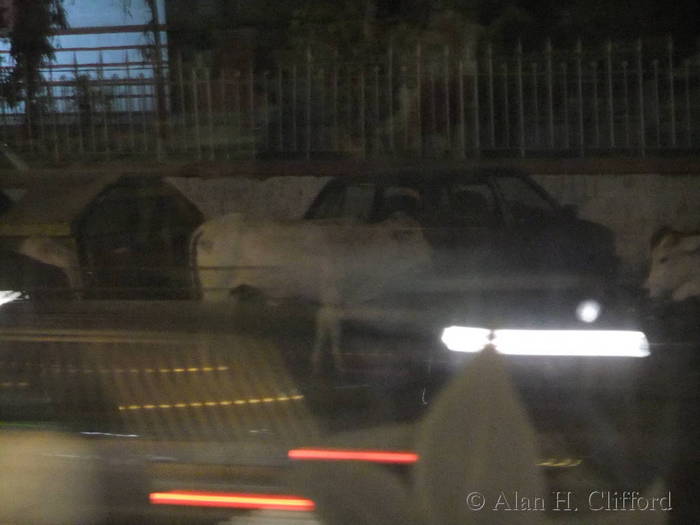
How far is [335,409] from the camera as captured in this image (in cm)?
275

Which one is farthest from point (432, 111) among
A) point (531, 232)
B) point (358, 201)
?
point (531, 232)

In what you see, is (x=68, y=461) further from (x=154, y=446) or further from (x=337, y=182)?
(x=337, y=182)

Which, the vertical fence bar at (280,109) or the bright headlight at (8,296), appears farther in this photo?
the vertical fence bar at (280,109)

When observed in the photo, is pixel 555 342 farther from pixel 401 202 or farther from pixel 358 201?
pixel 358 201

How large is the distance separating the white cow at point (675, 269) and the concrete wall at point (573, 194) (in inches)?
127

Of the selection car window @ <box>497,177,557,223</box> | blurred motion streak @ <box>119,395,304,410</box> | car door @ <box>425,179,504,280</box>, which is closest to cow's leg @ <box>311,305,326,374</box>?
blurred motion streak @ <box>119,395,304,410</box>

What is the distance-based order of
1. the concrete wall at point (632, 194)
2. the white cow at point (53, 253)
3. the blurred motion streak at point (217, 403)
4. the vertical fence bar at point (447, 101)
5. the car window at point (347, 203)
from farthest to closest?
the vertical fence bar at point (447, 101)
the concrete wall at point (632, 194)
the car window at point (347, 203)
the white cow at point (53, 253)
the blurred motion streak at point (217, 403)

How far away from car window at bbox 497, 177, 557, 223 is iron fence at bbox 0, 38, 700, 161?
6.70ft

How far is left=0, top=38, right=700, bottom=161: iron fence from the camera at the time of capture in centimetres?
766

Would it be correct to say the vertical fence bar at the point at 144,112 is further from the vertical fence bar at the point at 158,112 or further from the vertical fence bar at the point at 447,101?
the vertical fence bar at the point at 447,101

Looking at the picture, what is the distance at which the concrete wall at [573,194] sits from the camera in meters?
7.34

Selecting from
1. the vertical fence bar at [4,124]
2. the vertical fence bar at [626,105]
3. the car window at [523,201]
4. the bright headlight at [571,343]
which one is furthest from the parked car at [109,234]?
the vertical fence bar at [626,105]

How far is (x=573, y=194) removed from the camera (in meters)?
7.48

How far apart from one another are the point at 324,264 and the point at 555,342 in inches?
42.6
